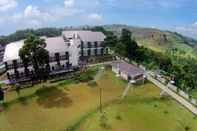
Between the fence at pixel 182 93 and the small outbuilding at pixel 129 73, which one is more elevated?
the small outbuilding at pixel 129 73

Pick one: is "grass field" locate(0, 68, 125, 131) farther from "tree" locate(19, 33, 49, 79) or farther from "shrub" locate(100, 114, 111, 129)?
"tree" locate(19, 33, 49, 79)

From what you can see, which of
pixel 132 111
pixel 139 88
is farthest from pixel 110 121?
pixel 139 88

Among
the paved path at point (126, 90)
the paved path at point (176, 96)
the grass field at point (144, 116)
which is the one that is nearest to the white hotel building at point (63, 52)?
the paved path at point (126, 90)

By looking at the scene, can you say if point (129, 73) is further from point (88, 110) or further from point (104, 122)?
point (104, 122)

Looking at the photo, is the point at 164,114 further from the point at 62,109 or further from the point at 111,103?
the point at 62,109

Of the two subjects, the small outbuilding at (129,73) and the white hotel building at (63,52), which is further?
the white hotel building at (63,52)

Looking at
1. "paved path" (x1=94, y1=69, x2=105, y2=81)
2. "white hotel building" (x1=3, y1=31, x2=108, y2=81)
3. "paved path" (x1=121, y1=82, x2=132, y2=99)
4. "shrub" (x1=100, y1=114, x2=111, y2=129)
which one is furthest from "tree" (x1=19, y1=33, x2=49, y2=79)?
"shrub" (x1=100, y1=114, x2=111, y2=129)

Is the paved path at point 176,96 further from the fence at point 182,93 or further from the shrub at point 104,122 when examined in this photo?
the shrub at point 104,122
